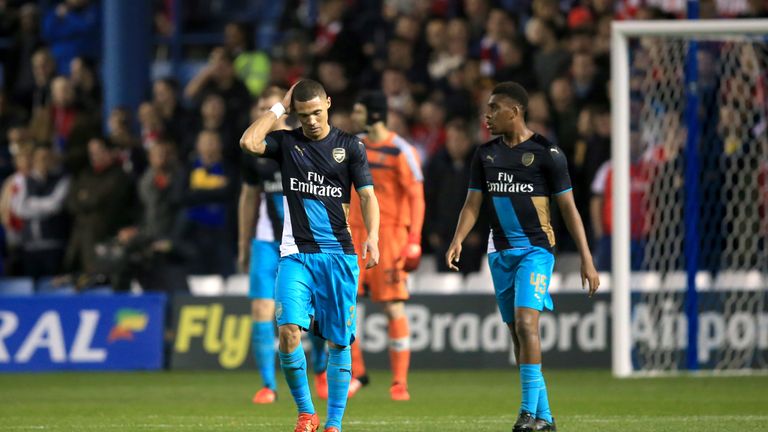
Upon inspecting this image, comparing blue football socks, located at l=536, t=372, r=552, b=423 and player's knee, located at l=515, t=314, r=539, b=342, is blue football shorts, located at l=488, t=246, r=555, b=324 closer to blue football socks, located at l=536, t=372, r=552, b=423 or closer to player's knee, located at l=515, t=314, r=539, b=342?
player's knee, located at l=515, t=314, r=539, b=342

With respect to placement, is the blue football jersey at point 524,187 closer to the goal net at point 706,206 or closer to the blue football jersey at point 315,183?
the blue football jersey at point 315,183

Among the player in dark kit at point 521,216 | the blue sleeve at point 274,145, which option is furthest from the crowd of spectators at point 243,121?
the blue sleeve at point 274,145

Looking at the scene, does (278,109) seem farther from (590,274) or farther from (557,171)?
(590,274)

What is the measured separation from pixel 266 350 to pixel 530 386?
3.29 meters

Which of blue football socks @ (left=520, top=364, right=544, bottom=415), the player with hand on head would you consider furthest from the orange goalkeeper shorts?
blue football socks @ (left=520, top=364, right=544, bottom=415)

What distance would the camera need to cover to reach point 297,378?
8000 millimetres

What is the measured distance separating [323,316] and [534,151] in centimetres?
157

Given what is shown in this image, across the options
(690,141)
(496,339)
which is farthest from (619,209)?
(496,339)

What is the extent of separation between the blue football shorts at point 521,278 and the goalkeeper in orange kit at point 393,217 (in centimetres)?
247

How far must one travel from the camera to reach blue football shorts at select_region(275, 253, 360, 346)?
8.02 m

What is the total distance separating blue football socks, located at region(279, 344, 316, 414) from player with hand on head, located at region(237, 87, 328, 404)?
2851 millimetres

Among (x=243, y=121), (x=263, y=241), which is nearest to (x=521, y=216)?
(x=263, y=241)

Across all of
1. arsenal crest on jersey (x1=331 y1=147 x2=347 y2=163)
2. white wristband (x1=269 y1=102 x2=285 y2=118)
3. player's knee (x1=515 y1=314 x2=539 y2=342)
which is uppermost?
white wristband (x1=269 y1=102 x2=285 y2=118)

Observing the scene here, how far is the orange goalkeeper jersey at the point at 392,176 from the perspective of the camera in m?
11.2
